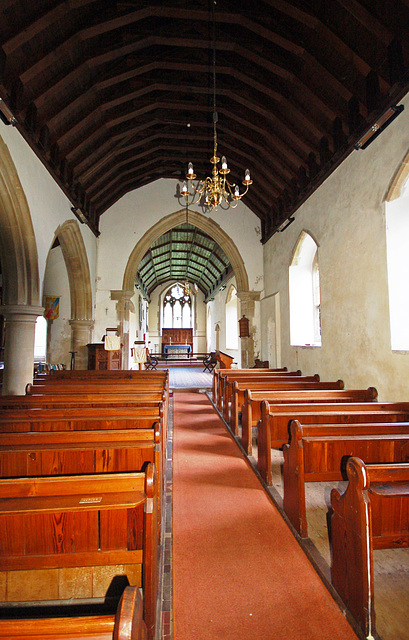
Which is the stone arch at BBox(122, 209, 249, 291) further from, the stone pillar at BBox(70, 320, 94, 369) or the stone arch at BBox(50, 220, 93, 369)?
the stone pillar at BBox(70, 320, 94, 369)

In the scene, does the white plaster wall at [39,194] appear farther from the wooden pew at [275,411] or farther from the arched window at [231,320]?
the arched window at [231,320]

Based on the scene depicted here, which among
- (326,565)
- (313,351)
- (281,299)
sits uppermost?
(281,299)

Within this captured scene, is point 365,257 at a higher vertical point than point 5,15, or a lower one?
lower

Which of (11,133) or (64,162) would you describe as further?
(64,162)

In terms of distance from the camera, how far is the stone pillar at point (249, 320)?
9219 millimetres

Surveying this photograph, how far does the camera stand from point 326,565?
1769 millimetres

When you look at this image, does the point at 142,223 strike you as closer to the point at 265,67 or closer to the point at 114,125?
the point at 114,125

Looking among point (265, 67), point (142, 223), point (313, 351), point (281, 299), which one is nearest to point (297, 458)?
point (313, 351)

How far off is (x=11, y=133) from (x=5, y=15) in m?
1.17

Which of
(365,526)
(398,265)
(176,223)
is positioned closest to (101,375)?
(398,265)

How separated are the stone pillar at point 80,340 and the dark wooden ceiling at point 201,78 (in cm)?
263

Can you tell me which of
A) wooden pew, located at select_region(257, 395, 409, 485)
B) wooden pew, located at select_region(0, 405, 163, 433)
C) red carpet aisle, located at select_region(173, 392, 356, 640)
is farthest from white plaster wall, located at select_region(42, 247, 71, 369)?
wooden pew, located at select_region(257, 395, 409, 485)

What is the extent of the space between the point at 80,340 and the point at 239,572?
7439mm

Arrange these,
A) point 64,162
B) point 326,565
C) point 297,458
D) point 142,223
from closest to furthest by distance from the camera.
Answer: point 326,565
point 297,458
point 64,162
point 142,223
